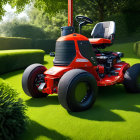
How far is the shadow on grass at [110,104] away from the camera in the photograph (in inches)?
142

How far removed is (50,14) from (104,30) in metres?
15.8

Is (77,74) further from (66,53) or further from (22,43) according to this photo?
(22,43)

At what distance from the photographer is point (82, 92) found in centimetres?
393

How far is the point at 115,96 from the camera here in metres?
4.99

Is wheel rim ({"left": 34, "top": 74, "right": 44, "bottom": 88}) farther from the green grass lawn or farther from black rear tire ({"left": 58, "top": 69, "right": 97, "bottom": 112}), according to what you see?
black rear tire ({"left": 58, "top": 69, "right": 97, "bottom": 112})

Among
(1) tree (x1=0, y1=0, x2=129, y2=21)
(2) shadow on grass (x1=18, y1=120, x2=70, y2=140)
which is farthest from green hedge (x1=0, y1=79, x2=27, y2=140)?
(1) tree (x1=0, y1=0, x2=129, y2=21)

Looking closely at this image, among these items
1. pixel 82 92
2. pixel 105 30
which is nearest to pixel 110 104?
pixel 82 92

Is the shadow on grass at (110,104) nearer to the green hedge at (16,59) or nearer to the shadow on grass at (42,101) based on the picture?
the shadow on grass at (42,101)

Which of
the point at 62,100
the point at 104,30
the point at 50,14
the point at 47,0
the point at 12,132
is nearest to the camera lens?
the point at 12,132

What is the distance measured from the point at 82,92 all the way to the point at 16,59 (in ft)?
19.9

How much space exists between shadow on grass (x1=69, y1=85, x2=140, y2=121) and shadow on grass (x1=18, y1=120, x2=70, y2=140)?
2.25 feet

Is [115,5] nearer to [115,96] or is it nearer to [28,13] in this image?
[115,96]

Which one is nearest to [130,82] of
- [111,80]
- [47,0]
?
[111,80]

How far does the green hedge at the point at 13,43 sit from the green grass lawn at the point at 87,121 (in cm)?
1090
